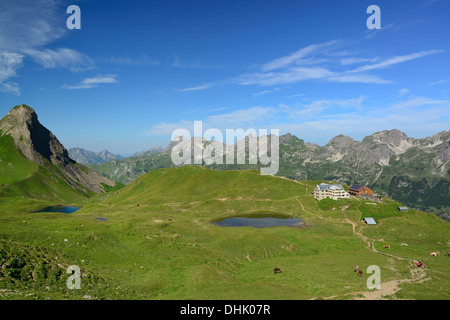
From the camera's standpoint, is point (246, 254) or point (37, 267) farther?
point (246, 254)

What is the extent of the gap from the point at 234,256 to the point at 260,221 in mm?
49554

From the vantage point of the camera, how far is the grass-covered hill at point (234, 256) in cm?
3791

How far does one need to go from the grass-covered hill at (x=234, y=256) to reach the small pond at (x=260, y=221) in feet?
23.2

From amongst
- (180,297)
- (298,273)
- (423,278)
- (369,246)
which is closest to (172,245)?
(180,297)

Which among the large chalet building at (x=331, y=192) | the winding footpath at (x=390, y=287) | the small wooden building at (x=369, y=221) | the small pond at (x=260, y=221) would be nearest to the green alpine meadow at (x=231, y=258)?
the winding footpath at (x=390, y=287)

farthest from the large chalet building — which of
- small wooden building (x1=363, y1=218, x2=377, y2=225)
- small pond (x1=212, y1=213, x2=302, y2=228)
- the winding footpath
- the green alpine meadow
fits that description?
the winding footpath

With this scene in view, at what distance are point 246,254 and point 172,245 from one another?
20527mm

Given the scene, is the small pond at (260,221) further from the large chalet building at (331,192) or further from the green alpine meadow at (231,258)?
the large chalet building at (331,192)

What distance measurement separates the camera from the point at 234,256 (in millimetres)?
64562

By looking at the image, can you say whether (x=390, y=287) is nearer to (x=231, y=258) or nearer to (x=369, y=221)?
(x=231, y=258)

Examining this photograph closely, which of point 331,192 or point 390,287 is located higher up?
point 331,192

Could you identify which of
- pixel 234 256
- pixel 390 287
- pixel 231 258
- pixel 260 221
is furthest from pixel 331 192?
pixel 390 287
